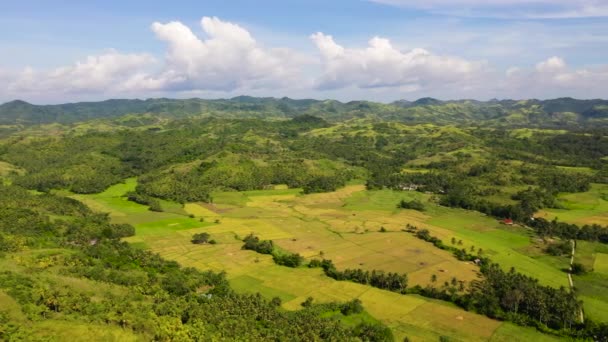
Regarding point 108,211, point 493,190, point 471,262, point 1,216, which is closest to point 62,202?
point 108,211

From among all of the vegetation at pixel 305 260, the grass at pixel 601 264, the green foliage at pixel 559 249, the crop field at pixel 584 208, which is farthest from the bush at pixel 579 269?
the crop field at pixel 584 208

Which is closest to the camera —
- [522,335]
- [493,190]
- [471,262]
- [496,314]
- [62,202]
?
[522,335]

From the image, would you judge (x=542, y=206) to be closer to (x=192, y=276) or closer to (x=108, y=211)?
(x=192, y=276)

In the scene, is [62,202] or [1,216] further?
[62,202]

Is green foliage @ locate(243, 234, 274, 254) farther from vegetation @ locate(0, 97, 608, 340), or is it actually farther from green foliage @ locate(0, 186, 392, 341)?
green foliage @ locate(0, 186, 392, 341)

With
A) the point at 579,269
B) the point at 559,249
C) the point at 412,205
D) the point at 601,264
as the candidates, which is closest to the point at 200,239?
the point at 412,205

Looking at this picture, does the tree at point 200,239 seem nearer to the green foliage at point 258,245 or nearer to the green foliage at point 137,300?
the green foliage at point 258,245
